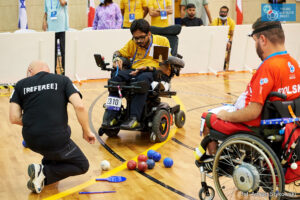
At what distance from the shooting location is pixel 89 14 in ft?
42.8

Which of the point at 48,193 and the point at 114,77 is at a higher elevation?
the point at 114,77

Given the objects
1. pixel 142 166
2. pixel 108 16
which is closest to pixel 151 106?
pixel 142 166

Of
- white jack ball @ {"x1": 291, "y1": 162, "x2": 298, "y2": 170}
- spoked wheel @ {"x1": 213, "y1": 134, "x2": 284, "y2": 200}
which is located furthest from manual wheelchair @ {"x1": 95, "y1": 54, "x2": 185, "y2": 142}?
white jack ball @ {"x1": 291, "y1": 162, "x2": 298, "y2": 170}

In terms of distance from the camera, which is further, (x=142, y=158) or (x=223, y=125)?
(x=142, y=158)

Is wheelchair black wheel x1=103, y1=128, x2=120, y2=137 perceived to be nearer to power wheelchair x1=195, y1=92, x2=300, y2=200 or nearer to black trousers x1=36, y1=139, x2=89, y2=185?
black trousers x1=36, y1=139, x2=89, y2=185

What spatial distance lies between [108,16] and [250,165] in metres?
7.03

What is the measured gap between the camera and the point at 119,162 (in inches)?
222

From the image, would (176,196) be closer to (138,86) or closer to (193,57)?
(138,86)

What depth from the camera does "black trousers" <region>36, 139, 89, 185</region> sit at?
187 inches

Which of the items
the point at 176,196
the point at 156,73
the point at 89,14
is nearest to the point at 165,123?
the point at 156,73

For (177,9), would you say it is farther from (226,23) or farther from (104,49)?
(104,49)

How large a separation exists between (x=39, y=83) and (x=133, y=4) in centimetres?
625

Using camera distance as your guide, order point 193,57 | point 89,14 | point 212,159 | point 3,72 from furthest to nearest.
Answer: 1. point 89,14
2. point 193,57
3. point 3,72
4. point 212,159

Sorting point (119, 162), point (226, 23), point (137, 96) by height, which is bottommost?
point (119, 162)
